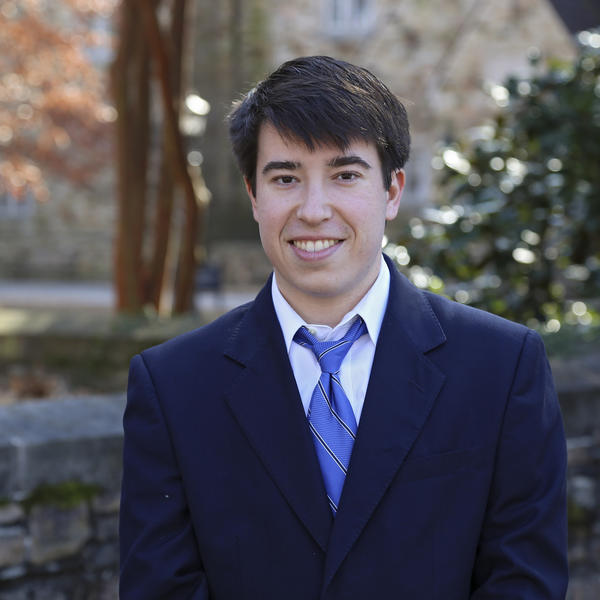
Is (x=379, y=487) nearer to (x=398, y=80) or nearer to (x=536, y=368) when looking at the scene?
(x=536, y=368)

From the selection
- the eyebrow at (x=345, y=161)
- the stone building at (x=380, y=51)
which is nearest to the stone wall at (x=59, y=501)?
the eyebrow at (x=345, y=161)

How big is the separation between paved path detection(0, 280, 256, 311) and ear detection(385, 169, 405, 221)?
11.8m

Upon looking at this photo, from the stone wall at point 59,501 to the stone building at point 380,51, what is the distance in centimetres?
1532

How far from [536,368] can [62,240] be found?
1967cm

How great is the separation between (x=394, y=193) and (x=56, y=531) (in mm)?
1774

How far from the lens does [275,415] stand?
6.03 ft

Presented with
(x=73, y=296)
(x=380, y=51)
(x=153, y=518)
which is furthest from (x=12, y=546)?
(x=380, y=51)

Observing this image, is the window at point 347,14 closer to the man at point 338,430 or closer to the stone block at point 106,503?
the stone block at point 106,503

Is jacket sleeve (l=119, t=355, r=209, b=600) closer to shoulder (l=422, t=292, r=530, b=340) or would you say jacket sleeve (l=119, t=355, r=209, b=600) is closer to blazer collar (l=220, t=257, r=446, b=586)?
blazer collar (l=220, t=257, r=446, b=586)

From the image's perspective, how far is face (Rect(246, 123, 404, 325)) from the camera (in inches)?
70.2

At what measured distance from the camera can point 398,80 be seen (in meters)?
19.0

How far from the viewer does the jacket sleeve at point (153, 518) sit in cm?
179

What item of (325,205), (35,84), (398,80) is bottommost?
(325,205)

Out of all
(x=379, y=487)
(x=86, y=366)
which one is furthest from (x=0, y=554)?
(x=86, y=366)
